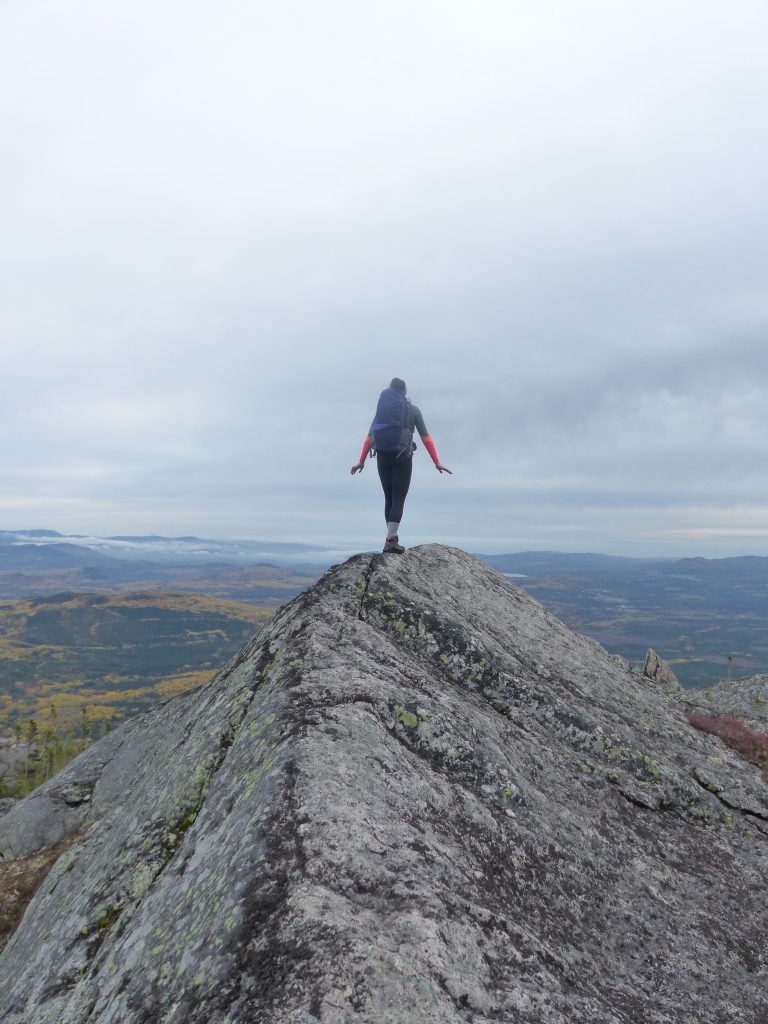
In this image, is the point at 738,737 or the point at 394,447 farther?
the point at 738,737

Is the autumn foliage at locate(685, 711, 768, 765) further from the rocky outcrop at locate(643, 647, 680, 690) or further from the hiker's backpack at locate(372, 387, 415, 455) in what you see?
the hiker's backpack at locate(372, 387, 415, 455)

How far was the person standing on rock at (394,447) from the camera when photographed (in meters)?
15.6

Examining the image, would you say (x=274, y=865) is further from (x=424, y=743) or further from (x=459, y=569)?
(x=459, y=569)

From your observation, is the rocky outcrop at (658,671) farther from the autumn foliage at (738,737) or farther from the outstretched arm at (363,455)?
the outstretched arm at (363,455)

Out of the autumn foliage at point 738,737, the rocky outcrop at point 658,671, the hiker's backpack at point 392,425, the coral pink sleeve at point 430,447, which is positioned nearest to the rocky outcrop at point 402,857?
the autumn foliage at point 738,737

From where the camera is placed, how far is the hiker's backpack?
15.6m

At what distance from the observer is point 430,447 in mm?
16422

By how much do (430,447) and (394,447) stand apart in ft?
4.54

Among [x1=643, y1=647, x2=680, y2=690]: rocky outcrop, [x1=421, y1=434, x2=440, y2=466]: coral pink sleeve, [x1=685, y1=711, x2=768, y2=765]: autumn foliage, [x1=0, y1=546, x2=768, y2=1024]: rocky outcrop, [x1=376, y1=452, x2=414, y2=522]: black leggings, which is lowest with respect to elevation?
[x1=643, y1=647, x2=680, y2=690]: rocky outcrop

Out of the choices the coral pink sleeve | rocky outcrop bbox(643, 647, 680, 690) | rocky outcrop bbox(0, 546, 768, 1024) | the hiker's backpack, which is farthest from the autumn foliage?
the hiker's backpack

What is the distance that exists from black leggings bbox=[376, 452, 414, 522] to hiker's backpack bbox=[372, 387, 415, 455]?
37cm

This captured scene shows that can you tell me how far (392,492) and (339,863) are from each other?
11370 millimetres

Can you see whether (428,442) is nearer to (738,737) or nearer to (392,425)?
(392,425)

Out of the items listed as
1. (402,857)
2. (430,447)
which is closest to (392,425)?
(430,447)
